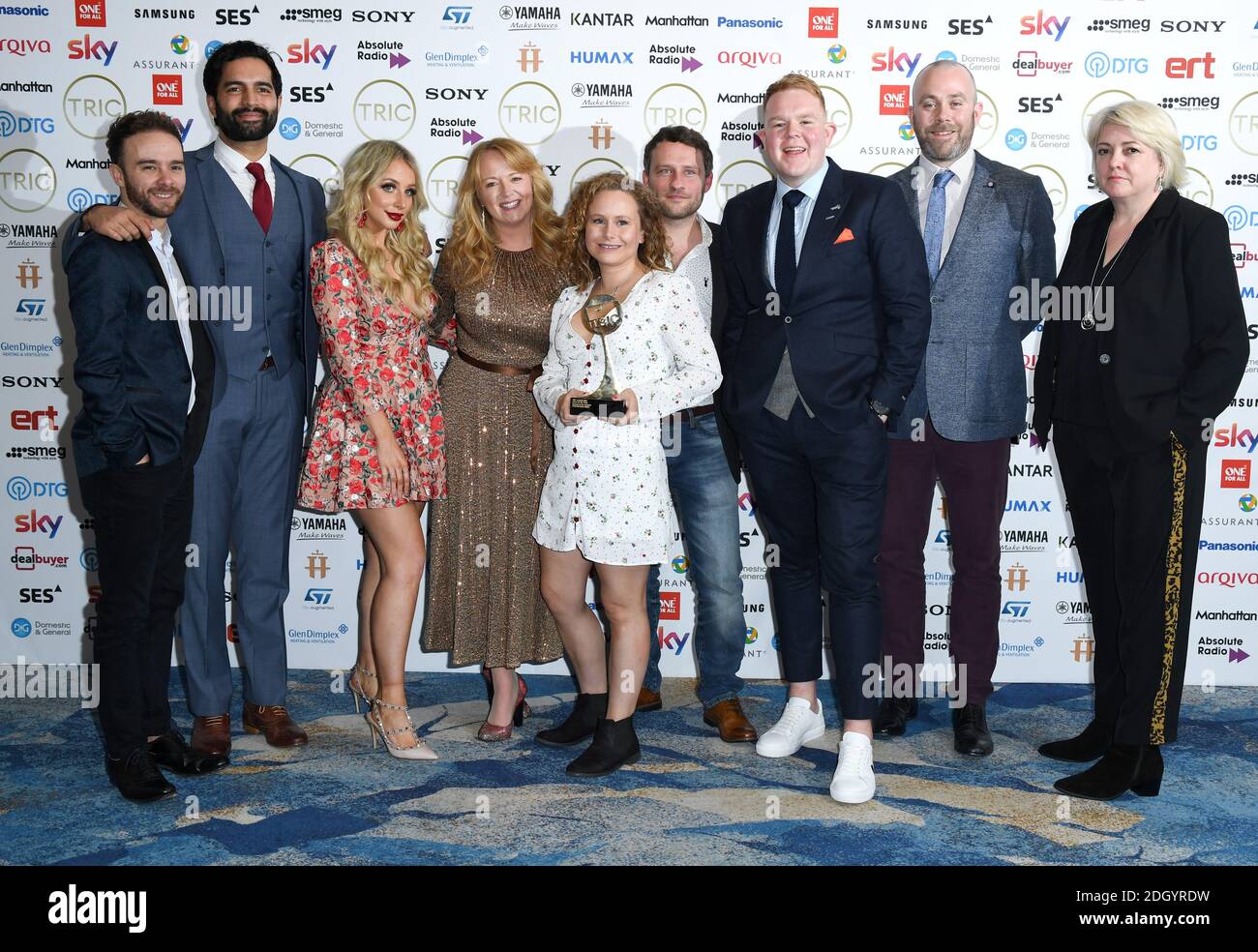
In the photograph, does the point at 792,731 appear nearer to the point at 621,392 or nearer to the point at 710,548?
the point at 710,548

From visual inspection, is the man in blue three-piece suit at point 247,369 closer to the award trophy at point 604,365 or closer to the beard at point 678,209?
the award trophy at point 604,365

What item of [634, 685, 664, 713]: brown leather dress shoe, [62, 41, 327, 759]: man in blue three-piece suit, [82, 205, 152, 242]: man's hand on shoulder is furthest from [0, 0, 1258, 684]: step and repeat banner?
[82, 205, 152, 242]: man's hand on shoulder

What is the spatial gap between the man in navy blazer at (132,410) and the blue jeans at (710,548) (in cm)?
164

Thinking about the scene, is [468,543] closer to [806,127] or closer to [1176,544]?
[806,127]

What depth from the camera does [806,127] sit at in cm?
354

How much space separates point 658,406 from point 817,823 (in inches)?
51.2

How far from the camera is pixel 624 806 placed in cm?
347

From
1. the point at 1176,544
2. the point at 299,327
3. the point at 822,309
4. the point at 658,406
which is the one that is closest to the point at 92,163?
the point at 299,327

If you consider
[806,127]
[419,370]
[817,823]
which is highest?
[806,127]

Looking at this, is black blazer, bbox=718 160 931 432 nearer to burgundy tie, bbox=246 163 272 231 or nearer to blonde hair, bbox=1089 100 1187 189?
blonde hair, bbox=1089 100 1187 189

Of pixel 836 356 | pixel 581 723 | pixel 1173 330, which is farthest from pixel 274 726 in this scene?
pixel 1173 330

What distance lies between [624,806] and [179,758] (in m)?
1.44

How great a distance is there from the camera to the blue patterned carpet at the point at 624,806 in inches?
125

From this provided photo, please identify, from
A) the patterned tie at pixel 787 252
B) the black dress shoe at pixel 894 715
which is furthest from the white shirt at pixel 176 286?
the black dress shoe at pixel 894 715
